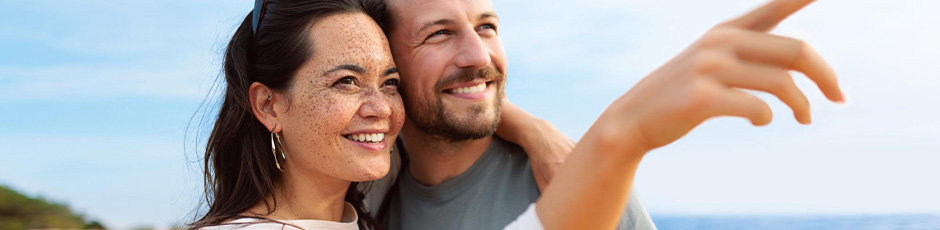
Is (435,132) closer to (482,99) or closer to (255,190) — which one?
(482,99)

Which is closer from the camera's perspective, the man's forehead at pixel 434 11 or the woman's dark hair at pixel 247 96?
the woman's dark hair at pixel 247 96

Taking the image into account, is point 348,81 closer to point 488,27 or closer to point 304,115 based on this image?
point 304,115

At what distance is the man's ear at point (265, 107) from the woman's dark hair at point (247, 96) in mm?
25

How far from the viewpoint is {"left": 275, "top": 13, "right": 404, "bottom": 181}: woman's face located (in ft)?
7.66

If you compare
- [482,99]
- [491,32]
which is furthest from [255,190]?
[491,32]

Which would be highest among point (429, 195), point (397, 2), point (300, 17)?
point (397, 2)

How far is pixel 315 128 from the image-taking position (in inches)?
92.8

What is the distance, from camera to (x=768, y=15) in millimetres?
1076

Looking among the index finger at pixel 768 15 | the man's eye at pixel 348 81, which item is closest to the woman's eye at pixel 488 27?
the man's eye at pixel 348 81

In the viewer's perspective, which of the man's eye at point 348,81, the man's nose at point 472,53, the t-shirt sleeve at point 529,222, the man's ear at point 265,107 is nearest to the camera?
the t-shirt sleeve at point 529,222

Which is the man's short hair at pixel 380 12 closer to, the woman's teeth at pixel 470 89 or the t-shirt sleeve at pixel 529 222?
the woman's teeth at pixel 470 89

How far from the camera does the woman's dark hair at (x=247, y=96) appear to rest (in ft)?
7.88

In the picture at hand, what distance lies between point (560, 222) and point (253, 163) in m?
1.53

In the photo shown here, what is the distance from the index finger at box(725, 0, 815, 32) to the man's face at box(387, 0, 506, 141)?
168 cm
